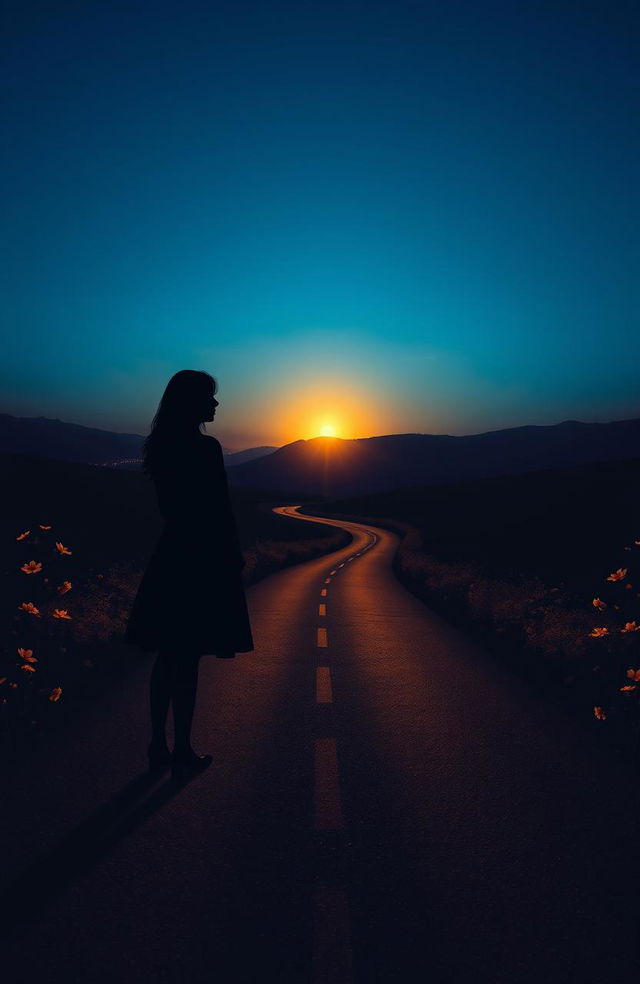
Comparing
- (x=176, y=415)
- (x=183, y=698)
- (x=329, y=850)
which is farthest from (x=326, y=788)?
(x=176, y=415)

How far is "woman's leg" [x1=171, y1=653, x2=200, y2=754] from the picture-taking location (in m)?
4.58

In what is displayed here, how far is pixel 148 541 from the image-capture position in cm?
3067

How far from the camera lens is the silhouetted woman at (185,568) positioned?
4.49m

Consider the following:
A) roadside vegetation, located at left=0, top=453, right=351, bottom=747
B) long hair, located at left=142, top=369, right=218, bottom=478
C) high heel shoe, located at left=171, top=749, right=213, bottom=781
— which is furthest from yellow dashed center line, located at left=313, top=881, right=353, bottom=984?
long hair, located at left=142, top=369, right=218, bottom=478

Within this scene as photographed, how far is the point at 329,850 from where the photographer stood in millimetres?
3498

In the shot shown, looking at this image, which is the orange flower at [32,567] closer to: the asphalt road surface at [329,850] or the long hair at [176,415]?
the asphalt road surface at [329,850]

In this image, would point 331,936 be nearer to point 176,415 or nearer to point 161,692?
point 161,692

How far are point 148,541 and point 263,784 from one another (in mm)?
27420

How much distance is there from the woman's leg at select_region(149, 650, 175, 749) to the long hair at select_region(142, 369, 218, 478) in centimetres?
134

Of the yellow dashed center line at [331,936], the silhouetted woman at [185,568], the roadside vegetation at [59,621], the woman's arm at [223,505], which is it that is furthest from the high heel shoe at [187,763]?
the yellow dashed center line at [331,936]

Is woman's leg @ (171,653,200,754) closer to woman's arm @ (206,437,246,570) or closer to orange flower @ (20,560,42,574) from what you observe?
woman's arm @ (206,437,246,570)

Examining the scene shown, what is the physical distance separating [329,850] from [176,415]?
2897mm

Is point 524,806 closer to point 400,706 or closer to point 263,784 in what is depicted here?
point 263,784

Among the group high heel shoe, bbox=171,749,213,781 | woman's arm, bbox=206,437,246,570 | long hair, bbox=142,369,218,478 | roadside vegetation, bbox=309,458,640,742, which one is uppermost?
long hair, bbox=142,369,218,478
